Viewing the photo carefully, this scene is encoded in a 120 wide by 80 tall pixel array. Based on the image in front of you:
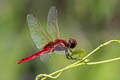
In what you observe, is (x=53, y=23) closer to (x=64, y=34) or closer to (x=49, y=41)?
(x=49, y=41)

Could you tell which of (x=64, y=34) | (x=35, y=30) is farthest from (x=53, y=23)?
(x=64, y=34)

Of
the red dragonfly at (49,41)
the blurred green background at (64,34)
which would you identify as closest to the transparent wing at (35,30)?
the red dragonfly at (49,41)

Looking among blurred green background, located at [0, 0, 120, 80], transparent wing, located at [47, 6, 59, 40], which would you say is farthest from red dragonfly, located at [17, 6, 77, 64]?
blurred green background, located at [0, 0, 120, 80]

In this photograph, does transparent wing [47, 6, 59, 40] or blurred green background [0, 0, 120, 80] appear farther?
blurred green background [0, 0, 120, 80]

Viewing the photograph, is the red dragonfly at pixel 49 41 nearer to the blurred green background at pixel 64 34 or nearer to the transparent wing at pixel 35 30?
the transparent wing at pixel 35 30

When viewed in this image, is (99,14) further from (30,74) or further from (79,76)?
(30,74)

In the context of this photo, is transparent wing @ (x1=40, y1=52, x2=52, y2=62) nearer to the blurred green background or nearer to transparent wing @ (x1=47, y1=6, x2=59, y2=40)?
transparent wing @ (x1=47, y1=6, x2=59, y2=40)

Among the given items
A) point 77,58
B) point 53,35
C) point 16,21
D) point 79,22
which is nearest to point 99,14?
point 79,22
